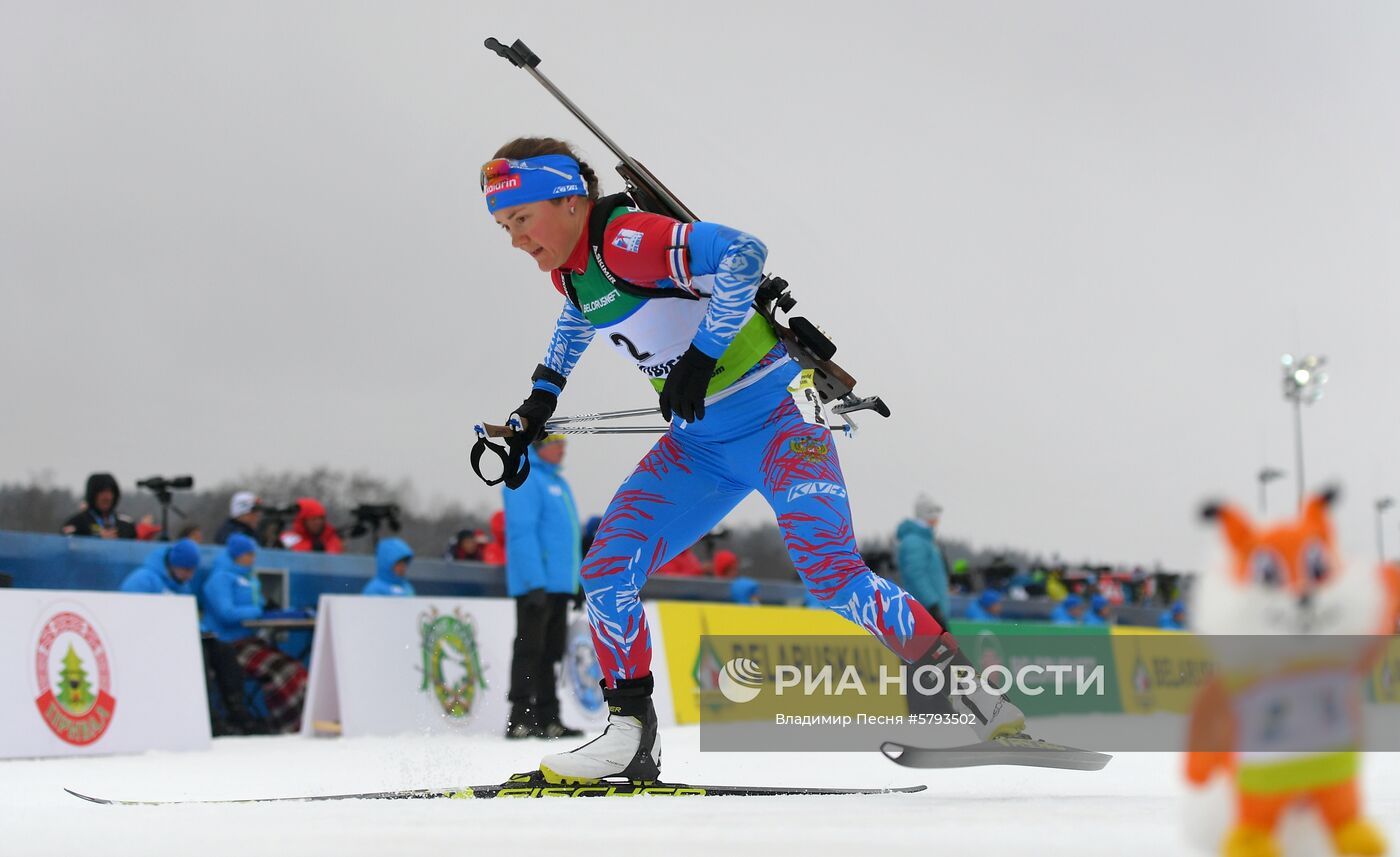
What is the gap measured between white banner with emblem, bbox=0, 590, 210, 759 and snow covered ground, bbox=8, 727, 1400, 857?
52.4 inches

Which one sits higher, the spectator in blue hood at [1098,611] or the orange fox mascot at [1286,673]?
the orange fox mascot at [1286,673]

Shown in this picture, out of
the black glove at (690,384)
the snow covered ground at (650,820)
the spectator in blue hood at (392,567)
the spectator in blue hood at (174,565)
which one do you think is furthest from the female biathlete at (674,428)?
the spectator in blue hood at (392,567)

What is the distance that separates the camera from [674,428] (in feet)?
13.3

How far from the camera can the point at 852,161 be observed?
12094 millimetres

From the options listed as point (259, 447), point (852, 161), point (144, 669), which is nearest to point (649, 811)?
point (144, 669)

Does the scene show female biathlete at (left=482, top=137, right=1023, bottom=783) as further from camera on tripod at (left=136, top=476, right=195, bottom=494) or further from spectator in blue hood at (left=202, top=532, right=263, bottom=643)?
camera on tripod at (left=136, top=476, right=195, bottom=494)

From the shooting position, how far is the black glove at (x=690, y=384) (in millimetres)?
3566

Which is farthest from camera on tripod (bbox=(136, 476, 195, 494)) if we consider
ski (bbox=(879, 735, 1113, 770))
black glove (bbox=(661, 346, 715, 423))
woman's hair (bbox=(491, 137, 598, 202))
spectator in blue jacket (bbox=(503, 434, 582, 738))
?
ski (bbox=(879, 735, 1113, 770))

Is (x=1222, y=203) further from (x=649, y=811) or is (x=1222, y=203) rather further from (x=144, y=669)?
(x=649, y=811)

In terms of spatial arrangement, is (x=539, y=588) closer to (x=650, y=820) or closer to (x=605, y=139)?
(x=605, y=139)

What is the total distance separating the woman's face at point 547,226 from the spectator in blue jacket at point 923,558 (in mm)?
6019

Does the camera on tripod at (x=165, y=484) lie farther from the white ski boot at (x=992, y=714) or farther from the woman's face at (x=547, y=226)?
the white ski boot at (x=992, y=714)

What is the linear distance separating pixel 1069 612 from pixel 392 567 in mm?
10397

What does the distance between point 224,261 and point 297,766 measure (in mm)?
9258
